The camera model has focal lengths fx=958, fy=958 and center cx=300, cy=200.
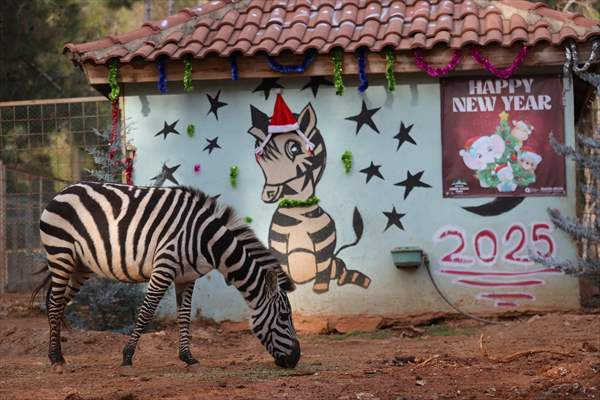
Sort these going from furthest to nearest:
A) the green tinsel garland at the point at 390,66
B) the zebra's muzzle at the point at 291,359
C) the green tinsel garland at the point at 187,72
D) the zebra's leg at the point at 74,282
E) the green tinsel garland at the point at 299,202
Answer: the green tinsel garland at the point at 299,202, the green tinsel garland at the point at 187,72, the green tinsel garland at the point at 390,66, the zebra's leg at the point at 74,282, the zebra's muzzle at the point at 291,359

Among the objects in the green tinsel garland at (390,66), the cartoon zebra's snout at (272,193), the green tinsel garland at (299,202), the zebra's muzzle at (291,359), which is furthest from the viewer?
the cartoon zebra's snout at (272,193)

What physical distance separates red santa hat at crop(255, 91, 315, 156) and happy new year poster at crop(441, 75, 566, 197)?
1793 millimetres

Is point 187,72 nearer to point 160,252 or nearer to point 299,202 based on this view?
point 299,202

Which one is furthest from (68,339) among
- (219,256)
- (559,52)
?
(559,52)

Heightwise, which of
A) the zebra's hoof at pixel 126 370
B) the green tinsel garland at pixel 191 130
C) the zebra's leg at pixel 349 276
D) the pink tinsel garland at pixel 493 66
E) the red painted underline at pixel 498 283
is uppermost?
the pink tinsel garland at pixel 493 66

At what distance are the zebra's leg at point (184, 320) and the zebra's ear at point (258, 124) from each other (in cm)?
326

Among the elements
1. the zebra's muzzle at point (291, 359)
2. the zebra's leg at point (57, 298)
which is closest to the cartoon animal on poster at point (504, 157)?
the zebra's muzzle at point (291, 359)

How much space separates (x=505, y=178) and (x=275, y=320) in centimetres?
432

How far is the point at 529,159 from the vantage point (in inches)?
467

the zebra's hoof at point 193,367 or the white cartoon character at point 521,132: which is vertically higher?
the white cartoon character at point 521,132

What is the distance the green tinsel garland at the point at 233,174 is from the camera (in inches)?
485

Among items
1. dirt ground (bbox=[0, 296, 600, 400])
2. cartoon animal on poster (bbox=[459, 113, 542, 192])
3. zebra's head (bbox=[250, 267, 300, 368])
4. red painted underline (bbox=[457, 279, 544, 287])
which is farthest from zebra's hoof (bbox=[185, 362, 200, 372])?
cartoon animal on poster (bbox=[459, 113, 542, 192])

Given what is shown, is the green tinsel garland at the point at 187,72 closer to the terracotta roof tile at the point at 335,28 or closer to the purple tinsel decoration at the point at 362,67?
the terracotta roof tile at the point at 335,28

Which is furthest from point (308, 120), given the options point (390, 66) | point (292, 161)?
point (390, 66)
